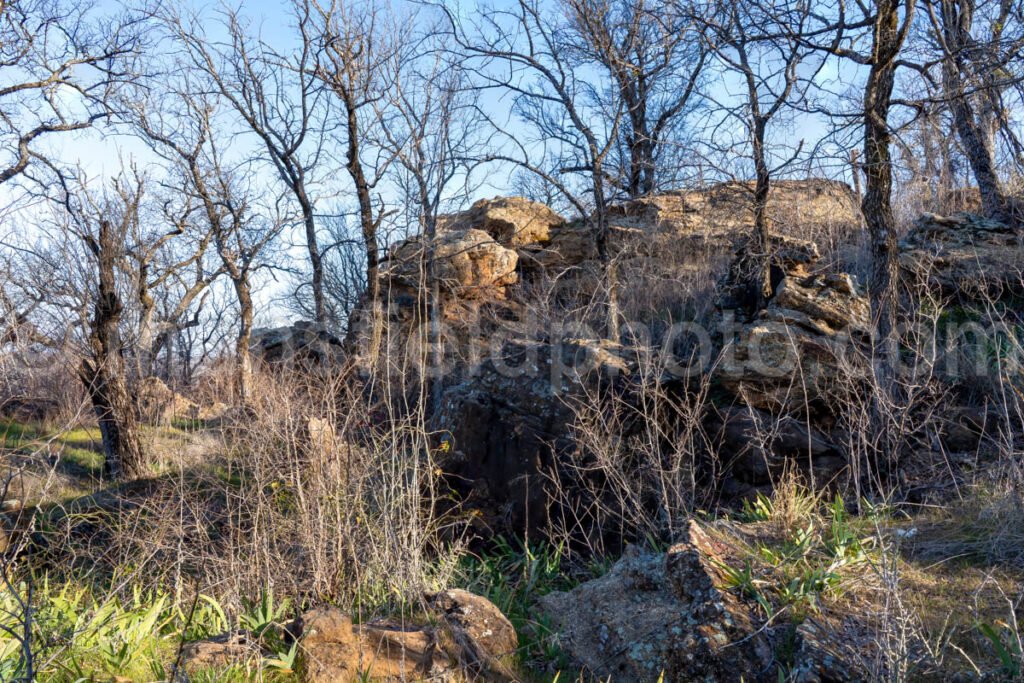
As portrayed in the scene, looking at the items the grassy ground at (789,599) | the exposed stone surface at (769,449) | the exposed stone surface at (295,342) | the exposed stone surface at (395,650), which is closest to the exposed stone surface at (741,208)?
the exposed stone surface at (769,449)

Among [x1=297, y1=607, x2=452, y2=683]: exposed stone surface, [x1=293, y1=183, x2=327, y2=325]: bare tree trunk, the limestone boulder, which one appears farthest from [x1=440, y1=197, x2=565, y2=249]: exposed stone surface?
the limestone boulder

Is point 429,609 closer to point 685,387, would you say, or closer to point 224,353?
point 685,387

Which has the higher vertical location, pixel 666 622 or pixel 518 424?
pixel 518 424

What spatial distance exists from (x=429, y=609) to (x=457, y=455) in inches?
140

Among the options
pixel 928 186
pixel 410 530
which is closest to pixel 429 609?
pixel 410 530

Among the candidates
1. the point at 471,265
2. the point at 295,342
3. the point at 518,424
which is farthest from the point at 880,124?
the point at 295,342

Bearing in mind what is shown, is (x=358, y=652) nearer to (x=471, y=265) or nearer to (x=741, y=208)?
(x=741, y=208)

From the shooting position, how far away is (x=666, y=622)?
4441 mm

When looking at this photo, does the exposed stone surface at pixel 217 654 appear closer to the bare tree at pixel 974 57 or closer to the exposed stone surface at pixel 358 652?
the exposed stone surface at pixel 358 652

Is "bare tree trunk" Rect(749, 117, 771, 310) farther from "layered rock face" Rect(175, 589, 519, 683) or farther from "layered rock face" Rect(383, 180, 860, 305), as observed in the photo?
"layered rock face" Rect(175, 589, 519, 683)

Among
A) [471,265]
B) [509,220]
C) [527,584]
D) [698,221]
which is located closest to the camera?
[527,584]

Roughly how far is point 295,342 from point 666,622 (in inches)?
542

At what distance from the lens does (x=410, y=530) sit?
5.16 meters

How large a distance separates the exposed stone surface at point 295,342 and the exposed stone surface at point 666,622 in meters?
11.7
